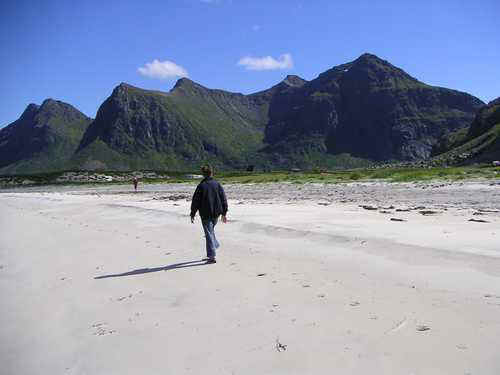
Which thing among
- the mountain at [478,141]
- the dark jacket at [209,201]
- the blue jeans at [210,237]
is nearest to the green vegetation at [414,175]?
the dark jacket at [209,201]

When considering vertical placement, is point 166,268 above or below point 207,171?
below

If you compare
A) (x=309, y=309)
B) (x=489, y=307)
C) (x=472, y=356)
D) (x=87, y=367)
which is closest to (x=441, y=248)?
(x=489, y=307)

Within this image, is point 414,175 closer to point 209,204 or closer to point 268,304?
point 209,204

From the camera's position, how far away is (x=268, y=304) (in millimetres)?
6648

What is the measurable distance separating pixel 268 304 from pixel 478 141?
4754 inches

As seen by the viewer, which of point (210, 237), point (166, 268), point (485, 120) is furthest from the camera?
point (485, 120)

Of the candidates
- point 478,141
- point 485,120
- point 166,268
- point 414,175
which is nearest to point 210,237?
point 166,268

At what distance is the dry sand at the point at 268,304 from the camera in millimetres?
4844

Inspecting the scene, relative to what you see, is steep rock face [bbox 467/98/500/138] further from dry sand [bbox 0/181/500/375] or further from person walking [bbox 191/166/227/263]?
person walking [bbox 191/166/227/263]

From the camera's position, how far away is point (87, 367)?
5066 mm

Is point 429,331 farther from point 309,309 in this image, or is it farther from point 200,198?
point 200,198

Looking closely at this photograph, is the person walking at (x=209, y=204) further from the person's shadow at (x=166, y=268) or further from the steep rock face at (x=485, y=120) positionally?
the steep rock face at (x=485, y=120)

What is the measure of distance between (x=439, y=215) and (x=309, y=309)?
10608 mm

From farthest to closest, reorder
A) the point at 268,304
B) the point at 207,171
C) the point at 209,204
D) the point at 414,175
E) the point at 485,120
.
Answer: the point at 485,120
the point at 414,175
the point at 207,171
the point at 209,204
the point at 268,304
